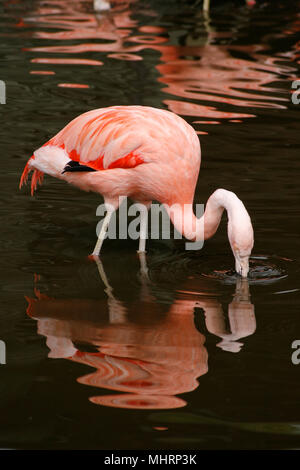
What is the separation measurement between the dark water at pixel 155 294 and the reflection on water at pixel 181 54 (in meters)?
0.05

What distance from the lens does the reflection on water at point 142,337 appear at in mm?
4340

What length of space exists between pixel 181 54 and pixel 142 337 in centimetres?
826

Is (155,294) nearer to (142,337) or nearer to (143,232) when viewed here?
(142,337)

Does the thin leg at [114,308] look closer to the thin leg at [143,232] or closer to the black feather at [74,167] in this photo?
the thin leg at [143,232]

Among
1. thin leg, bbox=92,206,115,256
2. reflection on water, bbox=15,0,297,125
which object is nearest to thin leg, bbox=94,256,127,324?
thin leg, bbox=92,206,115,256

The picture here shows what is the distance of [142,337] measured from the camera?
16.3 feet

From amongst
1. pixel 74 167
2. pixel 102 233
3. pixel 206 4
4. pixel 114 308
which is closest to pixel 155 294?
pixel 114 308

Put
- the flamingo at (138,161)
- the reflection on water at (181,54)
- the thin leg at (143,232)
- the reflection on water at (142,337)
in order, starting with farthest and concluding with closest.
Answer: the reflection on water at (181,54) → the thin leg at (143,232) → the flamingo at (138,161) → the reflection on water at (142,337)

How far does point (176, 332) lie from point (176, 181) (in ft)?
4.25

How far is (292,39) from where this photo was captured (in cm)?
1373

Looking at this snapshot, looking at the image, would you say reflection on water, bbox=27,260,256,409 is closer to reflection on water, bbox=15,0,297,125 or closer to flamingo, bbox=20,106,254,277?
flamingo, bbox=20,106,254,277

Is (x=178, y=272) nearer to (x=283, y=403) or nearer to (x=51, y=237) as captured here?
(x=51, y=237)

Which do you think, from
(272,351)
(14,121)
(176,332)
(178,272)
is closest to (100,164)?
(178,272)

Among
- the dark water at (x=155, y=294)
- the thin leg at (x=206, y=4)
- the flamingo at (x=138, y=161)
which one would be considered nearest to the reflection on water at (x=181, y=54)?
the dark water at (x=155, y=294)
